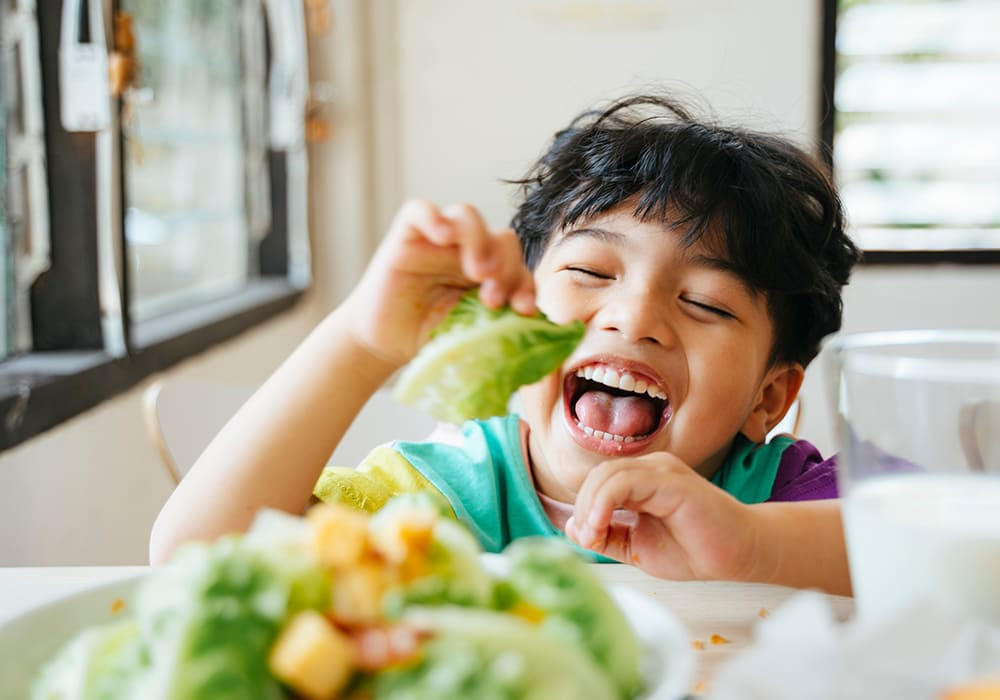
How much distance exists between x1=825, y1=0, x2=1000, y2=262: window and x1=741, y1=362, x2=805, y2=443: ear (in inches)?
98.3

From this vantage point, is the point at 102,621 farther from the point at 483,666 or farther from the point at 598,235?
the point at 598,235

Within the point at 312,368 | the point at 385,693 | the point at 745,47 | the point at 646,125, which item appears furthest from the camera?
the point at 745,47

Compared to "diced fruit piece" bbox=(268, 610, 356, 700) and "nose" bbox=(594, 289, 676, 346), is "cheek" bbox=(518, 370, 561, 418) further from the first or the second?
"diced fruit piece" bbox=(268, 610, 356, 700)

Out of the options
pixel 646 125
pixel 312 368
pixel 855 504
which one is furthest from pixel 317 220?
pixel 855 504

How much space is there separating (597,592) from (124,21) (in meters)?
1.84

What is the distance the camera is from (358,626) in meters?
0.37

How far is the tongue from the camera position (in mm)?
1112

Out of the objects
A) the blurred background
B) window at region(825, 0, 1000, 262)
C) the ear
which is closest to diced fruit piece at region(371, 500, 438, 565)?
the ear

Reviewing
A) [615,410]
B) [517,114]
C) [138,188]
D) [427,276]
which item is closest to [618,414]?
[615,410]

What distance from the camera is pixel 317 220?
3.64m

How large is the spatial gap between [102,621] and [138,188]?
6.59ft

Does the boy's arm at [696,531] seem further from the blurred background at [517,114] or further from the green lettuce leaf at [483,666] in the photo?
the blurred background at [517,114]

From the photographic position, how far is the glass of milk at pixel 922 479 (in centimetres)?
48

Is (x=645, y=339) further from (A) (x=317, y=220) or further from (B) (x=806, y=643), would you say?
(A) (x=317, y=220)
